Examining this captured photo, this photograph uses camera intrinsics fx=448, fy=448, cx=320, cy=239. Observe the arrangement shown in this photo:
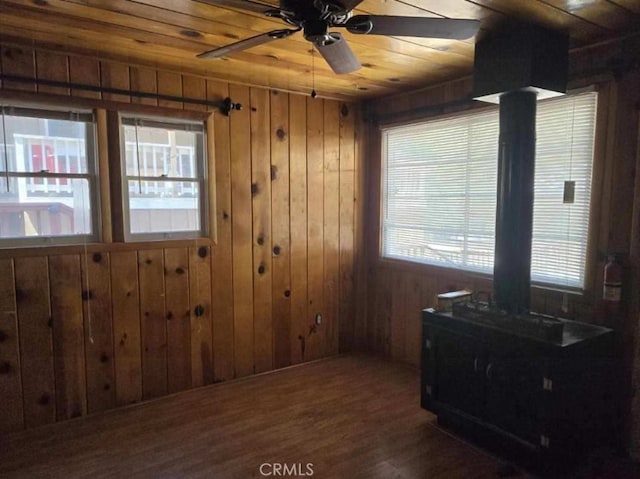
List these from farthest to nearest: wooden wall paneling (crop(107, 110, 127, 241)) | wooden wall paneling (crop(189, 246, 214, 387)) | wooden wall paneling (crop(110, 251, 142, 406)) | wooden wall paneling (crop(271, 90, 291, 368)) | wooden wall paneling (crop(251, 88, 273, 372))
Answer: wooden wall paneling (crop(271, 90, 291, 368)) < wooden wall paneling (crop(251, 88, 273, 372)) < wooden wall paneling (crop(189, 246, 214, 387)) < wooden wall paneling (crop(110, 251, 142, 406)) < wooden wall paneling (crop(107, 110, 127, 241))

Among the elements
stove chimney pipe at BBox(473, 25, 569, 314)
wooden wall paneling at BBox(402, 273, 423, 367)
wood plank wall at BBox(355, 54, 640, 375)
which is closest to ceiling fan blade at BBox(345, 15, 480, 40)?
stove chimney pipe at BBox(473, 25, 569, 314)

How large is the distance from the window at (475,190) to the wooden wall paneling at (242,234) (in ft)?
4.19

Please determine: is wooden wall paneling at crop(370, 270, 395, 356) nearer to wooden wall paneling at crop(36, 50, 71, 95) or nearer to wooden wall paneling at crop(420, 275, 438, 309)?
wooden wall paneling at crop(420, 275, 438, 309)

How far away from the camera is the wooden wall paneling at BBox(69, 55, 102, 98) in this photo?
2.83 m

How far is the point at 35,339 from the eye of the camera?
2.82 metres

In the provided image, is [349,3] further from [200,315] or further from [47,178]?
[200,315]

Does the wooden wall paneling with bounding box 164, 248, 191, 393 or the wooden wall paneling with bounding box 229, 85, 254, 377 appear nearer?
the wooden wall paneling with bounding box 164, 248, 191, 393

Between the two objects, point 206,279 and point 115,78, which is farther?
point 206,279

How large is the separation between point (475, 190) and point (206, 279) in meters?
2.12

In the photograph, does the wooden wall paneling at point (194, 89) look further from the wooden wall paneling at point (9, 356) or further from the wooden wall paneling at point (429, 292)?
the wooden wall paneling at point (429, 292)

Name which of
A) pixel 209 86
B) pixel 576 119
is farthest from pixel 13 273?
pixel 576 119

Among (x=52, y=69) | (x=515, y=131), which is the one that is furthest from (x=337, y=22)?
(x=52, y=69)

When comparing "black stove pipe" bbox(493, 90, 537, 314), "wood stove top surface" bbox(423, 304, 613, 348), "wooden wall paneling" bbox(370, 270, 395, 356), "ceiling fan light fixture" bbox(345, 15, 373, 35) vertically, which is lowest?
"wooden wall paneling" bbox(370, 270, 395, 356)

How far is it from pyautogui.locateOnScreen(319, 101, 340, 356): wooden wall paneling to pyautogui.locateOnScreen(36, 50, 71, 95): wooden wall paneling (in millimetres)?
2008
